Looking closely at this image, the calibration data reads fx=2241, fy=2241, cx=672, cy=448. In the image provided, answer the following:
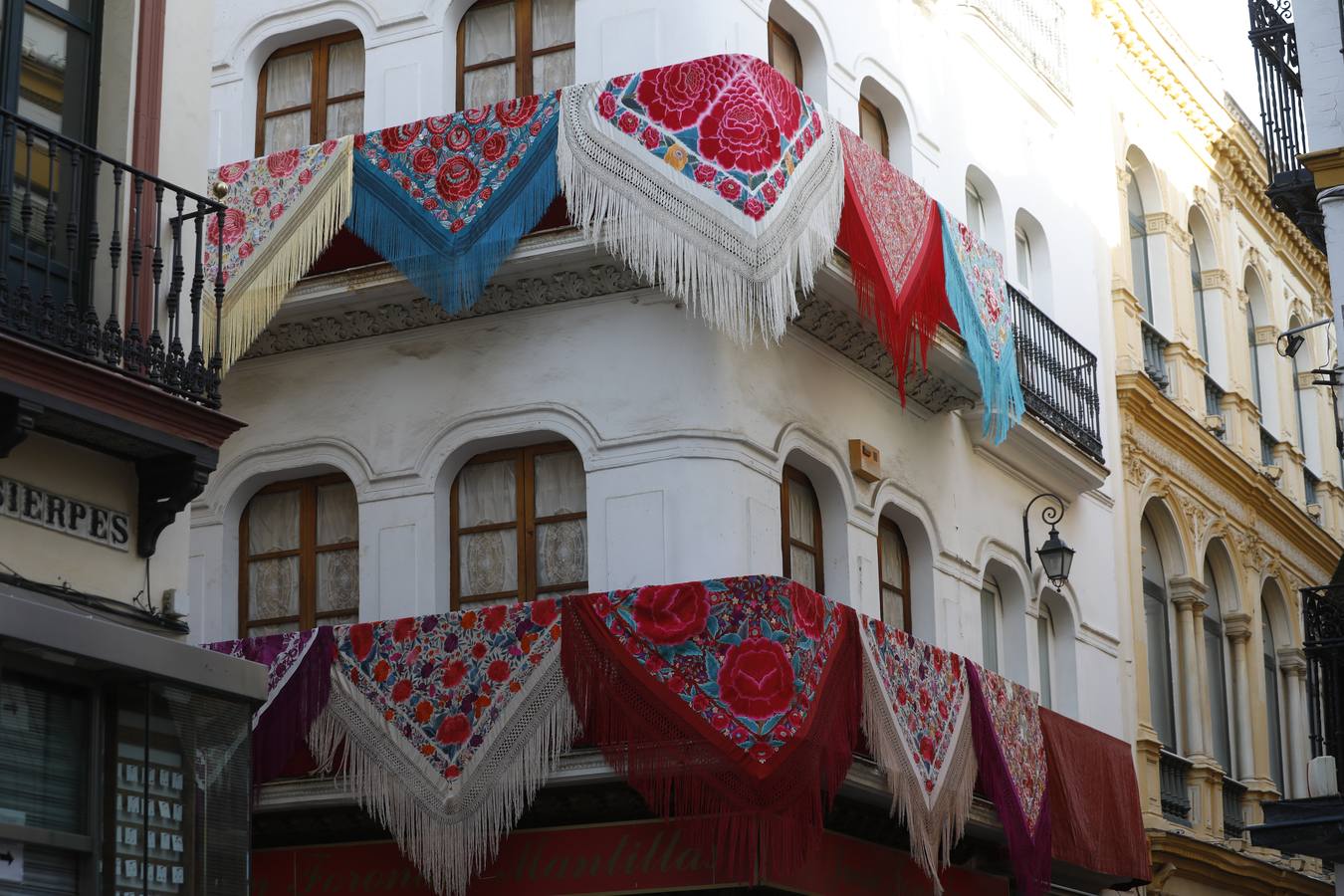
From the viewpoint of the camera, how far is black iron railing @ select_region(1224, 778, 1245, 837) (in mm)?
22547

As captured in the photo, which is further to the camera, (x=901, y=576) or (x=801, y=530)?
(x=901, y=576)

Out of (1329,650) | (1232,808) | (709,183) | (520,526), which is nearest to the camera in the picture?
(709,183)

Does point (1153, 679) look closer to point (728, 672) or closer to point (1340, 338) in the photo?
point (1340, 338)

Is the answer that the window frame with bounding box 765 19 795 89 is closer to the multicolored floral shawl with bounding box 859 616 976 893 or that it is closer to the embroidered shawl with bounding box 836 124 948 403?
the embroidered shawl with bounding box 836 124 948 403

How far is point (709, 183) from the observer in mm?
14023

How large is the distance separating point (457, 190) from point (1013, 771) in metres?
5.68

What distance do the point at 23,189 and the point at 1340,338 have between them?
28.7ft

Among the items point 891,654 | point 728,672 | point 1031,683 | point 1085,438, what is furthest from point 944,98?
point 728,672

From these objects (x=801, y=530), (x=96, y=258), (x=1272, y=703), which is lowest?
(x=1272, y=703)

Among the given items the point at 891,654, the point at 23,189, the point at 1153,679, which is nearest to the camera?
the point at 23,189

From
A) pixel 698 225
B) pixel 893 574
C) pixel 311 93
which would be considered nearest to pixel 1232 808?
pixel 893 574

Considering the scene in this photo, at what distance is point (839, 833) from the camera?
1496 cm

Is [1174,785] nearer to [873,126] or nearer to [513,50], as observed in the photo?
[873,126]

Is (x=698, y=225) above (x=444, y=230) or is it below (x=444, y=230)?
below
